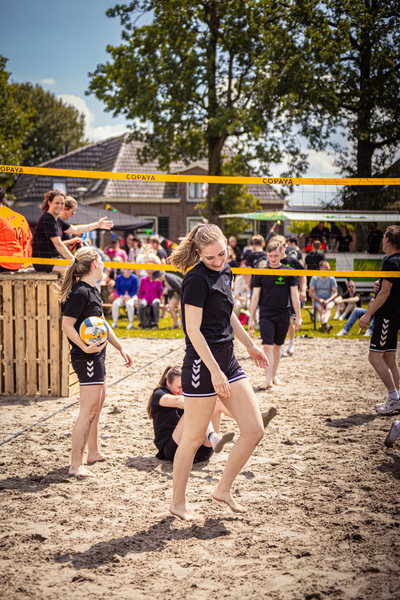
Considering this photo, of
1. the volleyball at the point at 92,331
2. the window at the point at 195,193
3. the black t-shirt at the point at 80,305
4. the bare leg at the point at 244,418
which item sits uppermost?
the window at the point at 195,193

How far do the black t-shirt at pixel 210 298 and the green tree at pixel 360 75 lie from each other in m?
18.1

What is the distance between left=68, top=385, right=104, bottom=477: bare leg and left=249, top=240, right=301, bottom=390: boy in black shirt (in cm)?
331

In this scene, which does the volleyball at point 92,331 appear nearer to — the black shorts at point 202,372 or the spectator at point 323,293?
the black shorts at point 202,372

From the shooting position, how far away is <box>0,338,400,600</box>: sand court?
274 centimetres

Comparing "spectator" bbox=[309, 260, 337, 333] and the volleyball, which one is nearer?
the volleyball

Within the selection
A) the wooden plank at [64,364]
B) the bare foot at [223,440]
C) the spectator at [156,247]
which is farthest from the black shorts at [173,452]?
the spectator at [156,247]

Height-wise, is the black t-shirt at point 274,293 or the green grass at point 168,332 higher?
the black t-shirt at point 274,293

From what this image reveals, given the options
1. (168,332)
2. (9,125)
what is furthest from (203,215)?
(9,125)

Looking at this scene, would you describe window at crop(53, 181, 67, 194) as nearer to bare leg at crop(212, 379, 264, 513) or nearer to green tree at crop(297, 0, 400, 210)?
green tree at crop(297, 0, 400, 210)

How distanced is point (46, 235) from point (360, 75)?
60.8ft

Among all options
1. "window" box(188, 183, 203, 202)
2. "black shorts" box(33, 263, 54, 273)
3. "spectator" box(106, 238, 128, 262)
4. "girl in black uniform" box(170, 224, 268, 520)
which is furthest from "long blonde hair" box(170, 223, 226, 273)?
"window" box(188, 183, 203, 202)

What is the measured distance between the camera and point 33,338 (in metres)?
6.70

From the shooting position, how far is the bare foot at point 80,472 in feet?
13.8

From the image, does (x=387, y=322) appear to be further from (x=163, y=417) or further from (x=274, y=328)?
(x=163, y=417)
